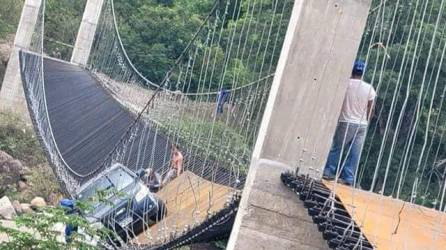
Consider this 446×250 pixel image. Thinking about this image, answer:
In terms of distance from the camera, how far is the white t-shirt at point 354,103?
14.3ft

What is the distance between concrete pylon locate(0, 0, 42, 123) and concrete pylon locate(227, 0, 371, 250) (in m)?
12.4

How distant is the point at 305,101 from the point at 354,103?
524 mm

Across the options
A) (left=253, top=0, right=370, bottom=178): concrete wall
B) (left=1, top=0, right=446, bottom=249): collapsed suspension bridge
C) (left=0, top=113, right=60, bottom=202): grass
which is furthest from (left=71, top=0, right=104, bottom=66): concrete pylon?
(left=253, top=0, right=370, bottom=178): concrete wall

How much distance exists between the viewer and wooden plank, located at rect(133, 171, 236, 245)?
5.54 meters

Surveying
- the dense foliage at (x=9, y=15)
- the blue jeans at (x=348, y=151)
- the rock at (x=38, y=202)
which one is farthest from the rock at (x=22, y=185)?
the blue jeans at (x=348, y=151)

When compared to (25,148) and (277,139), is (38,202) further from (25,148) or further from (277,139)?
(277,139)

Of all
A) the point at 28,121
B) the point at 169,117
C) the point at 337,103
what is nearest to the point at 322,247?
the point at 337,103

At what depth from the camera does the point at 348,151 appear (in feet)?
14.4

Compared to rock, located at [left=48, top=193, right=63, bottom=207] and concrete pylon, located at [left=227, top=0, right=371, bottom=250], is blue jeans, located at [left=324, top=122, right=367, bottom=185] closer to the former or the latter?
concrete pylon, located at [left=227, top=0, right=371, bottom=250]

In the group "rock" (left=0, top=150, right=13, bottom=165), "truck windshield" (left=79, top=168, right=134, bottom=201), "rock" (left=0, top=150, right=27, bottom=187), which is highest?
"truck windshield" (left=79, top=168, right=134, bottom=201)

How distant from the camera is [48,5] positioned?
69.2ft

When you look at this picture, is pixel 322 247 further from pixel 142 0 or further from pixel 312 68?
pixel 142 0

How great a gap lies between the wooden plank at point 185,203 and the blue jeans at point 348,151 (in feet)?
2.83

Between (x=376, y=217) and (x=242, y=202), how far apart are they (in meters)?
0.56
